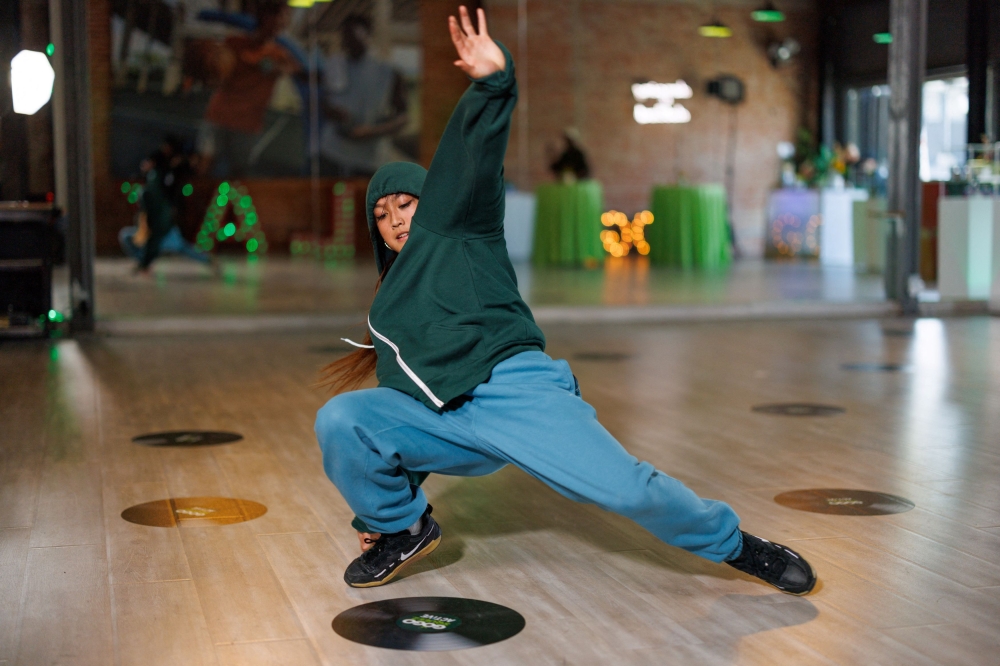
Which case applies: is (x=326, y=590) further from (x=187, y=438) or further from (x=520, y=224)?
(x=520, y=224)

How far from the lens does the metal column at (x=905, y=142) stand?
811 cm

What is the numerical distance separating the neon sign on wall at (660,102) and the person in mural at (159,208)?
17.5ft

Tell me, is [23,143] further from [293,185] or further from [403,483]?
[403,483]

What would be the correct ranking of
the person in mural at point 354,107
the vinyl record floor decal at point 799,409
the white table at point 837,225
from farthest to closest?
the white table at point 837,225 < the person in mural at point 354,107 < the vinyl record floor decal at point 799,409

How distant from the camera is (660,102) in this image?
40.5 feet

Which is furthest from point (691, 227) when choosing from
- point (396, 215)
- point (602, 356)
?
point (396, 215)

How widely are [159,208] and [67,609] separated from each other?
6.33 m

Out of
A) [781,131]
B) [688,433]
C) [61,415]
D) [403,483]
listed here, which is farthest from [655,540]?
[781,131]

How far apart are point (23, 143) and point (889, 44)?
6052mm

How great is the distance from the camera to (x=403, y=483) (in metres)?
2.39

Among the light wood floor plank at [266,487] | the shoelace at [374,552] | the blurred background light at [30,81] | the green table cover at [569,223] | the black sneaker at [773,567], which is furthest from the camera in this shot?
the green table cover at [569,223]

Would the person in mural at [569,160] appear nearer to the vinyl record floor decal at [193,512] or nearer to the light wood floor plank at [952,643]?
the vinyl record floor decal at [193,512]

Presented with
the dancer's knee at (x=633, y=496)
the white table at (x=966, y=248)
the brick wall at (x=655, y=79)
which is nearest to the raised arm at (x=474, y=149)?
the dancer's knee at (x=633, y=496)

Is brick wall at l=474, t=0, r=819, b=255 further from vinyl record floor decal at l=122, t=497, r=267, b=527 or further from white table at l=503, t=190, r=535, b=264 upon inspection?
vinyl record floor decal at l=122, t=497, r=267, b=527
